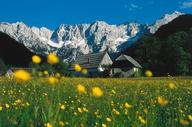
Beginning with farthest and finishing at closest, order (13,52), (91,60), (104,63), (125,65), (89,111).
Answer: (13,52) → (91,60) → (104,63) → (125,65) → (89,111)

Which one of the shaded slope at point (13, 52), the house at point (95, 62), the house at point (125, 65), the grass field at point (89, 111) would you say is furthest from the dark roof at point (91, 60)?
the grass field at point (89, 111)

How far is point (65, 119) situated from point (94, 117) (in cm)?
58

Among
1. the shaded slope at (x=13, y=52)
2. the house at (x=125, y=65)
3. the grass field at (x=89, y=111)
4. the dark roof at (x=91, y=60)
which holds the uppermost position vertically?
the shaded slope at (x=13, y=52)

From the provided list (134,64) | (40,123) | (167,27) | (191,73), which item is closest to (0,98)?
(40,123)

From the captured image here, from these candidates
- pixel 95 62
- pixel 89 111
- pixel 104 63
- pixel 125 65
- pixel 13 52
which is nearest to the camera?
pixel 89 111

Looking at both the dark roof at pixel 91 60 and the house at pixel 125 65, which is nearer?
the house at pixel 125 65

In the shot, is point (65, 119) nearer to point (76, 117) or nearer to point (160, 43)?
point (76, 117)

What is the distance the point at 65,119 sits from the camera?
601cm

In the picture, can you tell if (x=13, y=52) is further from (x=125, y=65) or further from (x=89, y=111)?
(x=89, y=111)

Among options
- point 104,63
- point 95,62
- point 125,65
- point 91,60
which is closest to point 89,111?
point 125,65

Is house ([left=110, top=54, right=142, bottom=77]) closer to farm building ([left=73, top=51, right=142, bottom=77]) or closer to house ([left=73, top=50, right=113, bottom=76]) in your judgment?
farm building ([left=73, top=51, right=142, bottom=77])

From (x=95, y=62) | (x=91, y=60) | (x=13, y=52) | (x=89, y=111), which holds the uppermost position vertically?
(x=13, y=52)

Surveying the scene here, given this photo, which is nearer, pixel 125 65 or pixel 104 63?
pixel 125 65

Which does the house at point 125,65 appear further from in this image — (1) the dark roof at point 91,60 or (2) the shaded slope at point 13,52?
(2) the shaded slope at point 13,52
